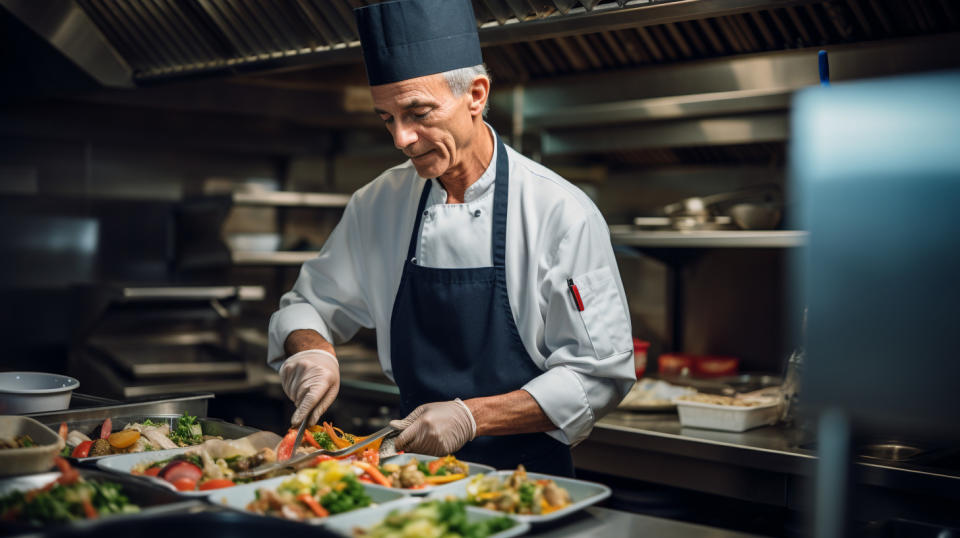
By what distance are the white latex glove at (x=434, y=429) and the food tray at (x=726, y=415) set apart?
1.32 meters

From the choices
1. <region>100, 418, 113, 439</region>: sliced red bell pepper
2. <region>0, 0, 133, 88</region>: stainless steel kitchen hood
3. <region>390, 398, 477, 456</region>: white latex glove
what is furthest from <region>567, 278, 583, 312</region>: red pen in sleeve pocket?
<region>0, 0, 133, 88</region>: stainless steel kitchen hood

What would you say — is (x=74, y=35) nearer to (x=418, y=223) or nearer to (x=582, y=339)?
(x=418, y=223)

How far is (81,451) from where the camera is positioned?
1.92 m

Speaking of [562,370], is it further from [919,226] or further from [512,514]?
[919,226]

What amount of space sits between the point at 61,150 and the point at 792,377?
3.41 meters

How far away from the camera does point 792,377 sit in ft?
10.1

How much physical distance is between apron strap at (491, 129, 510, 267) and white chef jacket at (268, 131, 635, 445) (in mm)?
16

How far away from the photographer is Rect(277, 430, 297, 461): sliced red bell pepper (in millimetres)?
1938

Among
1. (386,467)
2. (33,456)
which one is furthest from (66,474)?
(386,467)

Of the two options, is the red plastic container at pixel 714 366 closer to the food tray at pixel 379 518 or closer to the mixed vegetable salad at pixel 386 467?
the mixed vegetable salad at pixel 386 467

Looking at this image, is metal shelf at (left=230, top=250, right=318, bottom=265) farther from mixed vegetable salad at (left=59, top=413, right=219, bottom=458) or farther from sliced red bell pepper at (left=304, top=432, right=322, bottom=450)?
sliced red bell pepper at (left=304, top=432, right=322, bottom=450)

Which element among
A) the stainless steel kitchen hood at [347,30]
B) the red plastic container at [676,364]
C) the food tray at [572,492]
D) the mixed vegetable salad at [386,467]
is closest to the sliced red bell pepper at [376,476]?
the mixed vegetable salad at [386,467]

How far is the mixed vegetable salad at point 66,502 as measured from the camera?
57.0 inches

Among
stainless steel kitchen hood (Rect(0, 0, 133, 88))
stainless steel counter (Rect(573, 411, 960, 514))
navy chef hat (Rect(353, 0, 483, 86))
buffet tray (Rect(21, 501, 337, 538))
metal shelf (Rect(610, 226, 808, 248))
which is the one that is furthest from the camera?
stainless steel kitchen hood (Rect(0, 0, 133, 88))
